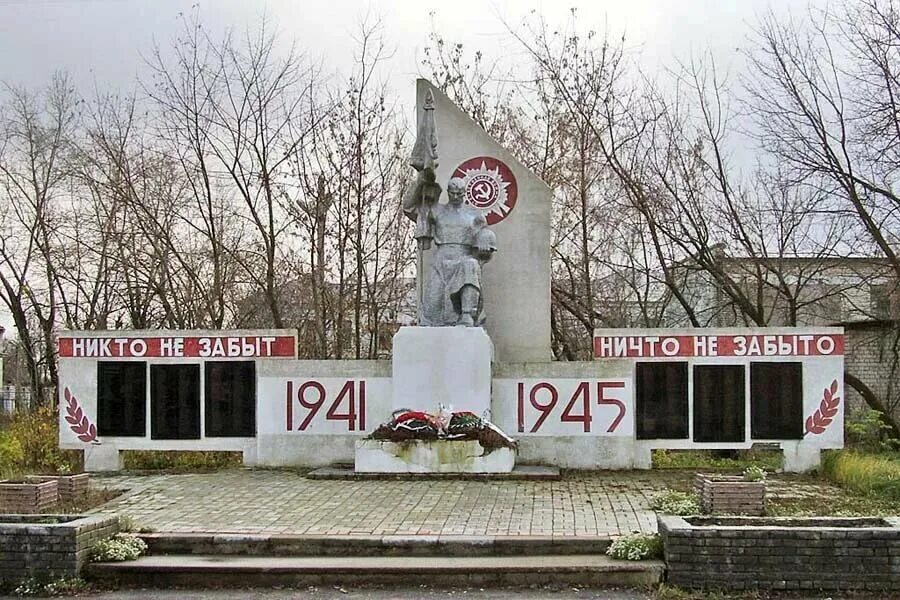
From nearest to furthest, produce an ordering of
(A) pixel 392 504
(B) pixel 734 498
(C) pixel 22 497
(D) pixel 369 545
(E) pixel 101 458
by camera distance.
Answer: (D) pixel 369 545
(B) pixel 734 498
(C) pixel 22 497
(A) pixel 392 504
(E) pixel 101 458

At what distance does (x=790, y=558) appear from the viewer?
7.36m

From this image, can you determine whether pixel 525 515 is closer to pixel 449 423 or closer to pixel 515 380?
pixel 449 423

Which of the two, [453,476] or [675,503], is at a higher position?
[675,503]

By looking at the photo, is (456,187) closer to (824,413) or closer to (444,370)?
(444,370)

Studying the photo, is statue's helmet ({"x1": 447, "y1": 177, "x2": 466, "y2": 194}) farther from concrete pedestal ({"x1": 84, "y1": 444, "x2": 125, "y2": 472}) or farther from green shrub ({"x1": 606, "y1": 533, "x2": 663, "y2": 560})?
green shrub ({"x1": 606, "y1": 533, "x2": 663, "y2": 560})

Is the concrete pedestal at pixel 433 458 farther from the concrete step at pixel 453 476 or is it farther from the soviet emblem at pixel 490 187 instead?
the soviet emblem at pixel 490 187

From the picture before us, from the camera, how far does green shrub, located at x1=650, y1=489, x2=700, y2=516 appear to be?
937 cm

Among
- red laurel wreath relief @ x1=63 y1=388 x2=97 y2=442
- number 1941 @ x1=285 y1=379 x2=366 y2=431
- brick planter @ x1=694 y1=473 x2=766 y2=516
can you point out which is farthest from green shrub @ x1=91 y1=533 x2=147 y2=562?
red laurel wreath relief @ x1=63 y1=388 x2=97 y2=442

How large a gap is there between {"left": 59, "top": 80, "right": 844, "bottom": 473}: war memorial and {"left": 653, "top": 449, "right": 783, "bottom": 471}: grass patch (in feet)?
1.25

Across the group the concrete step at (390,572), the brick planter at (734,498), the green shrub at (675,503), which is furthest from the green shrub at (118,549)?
the brick planter at (734,498)

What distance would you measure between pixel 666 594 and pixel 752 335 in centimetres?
735

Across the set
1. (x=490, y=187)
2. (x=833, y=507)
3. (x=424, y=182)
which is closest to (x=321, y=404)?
(x=424, y=182)

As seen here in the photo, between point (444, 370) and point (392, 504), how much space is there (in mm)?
3159

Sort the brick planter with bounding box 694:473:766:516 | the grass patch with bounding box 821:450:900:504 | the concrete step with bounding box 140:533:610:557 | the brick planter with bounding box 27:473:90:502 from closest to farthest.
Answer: the concrete step with bounding box 140:533:610:557, the brick planter with bounding box 694:473:766:516, the brick planter with bounding box 27:473:90:502, the grass patch with bounding box 821:450:900:504
